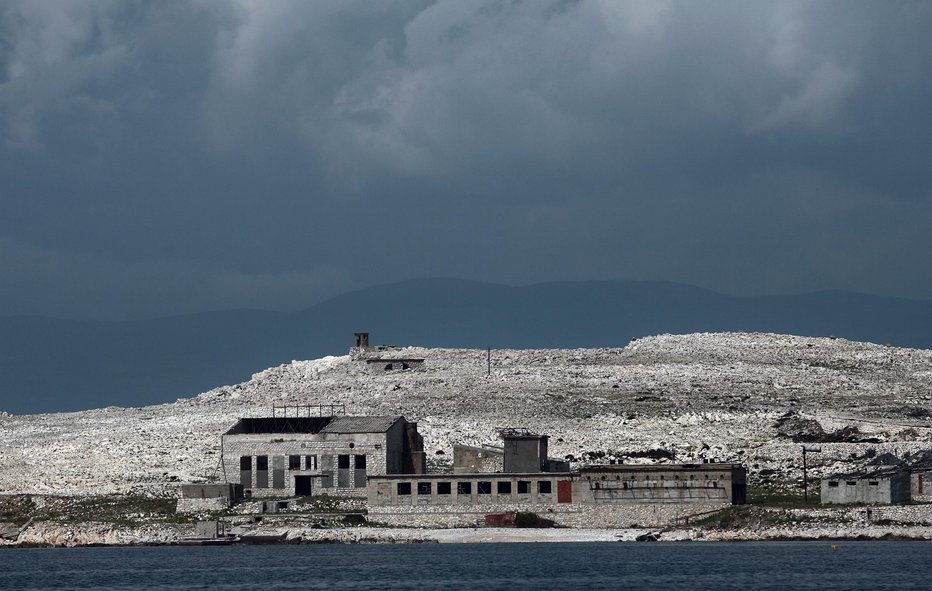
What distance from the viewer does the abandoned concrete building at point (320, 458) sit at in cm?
11694

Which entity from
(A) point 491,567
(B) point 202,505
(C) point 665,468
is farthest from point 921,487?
(B) point 202,505

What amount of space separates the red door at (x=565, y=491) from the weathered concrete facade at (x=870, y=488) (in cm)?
1213

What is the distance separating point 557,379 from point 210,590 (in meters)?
67.4

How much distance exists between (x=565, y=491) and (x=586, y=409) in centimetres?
3140

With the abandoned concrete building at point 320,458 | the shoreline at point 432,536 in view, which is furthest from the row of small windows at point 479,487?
the abandoned concrete building at point 320,458

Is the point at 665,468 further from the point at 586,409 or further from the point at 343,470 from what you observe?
the point at 586,409

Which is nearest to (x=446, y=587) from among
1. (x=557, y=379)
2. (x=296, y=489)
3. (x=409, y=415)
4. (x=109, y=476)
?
(x=296, y=489)

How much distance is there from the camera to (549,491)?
10669 centimetres

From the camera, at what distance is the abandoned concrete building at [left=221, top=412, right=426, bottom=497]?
116938 mm

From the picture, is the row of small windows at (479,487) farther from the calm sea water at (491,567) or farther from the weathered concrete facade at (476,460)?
the weathered concrete facade at (476,460)

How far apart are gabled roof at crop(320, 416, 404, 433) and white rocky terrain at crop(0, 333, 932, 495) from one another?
5.03 metres

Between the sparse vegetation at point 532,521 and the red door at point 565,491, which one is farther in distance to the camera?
the sparse vegetation at point 532,521

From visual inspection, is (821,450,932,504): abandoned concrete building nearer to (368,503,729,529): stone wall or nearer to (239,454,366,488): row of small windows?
(368,503,729,529): stone wall

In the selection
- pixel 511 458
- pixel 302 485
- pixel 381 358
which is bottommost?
pixel 302 485
